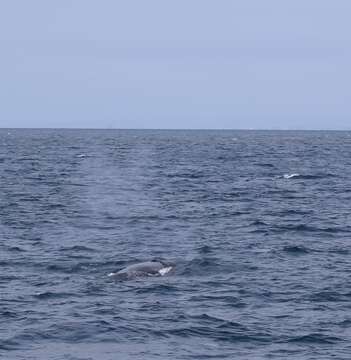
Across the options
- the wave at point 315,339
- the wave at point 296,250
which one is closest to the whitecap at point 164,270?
the wave at point 296,250

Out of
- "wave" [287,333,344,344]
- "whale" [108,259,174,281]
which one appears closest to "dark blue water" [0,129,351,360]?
"wave" [287,333,344,344]

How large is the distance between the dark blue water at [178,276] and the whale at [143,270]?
1.13 feet

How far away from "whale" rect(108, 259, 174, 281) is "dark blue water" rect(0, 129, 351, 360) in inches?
13.5

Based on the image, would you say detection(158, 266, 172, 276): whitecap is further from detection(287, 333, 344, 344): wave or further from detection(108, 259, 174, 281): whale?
detection(287, 333, 344, 344): wave

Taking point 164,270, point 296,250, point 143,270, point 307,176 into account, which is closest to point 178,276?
point 164,270

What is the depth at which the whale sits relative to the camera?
2562 centimetres

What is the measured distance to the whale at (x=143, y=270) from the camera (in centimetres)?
2562

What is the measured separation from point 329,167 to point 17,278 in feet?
193

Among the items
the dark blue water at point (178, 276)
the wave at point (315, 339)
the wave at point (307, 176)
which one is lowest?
the wave at point (315, 339)

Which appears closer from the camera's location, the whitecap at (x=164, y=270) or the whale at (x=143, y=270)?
the whale at (x=143, y=270)

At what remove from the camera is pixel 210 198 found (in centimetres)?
4997

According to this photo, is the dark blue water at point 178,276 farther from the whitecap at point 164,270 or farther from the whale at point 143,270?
the whale at point 143,270

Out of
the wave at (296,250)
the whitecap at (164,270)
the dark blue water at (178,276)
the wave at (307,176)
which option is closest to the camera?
the dark blue water at (178,276)

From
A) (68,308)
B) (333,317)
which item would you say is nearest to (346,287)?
(333,317)
